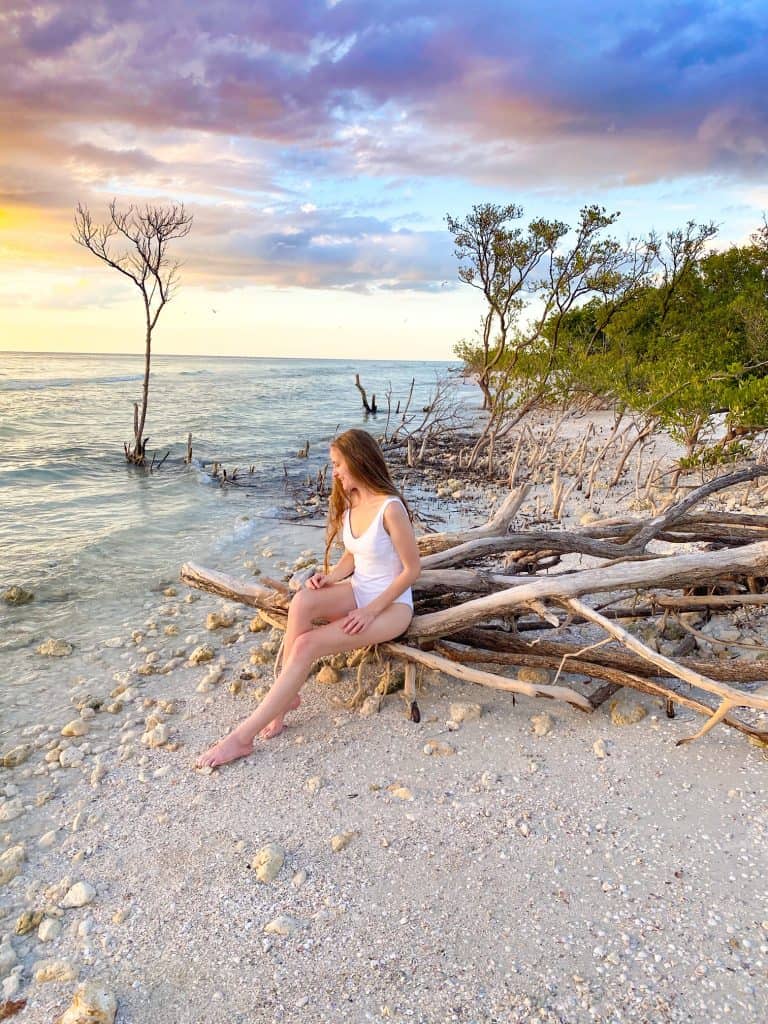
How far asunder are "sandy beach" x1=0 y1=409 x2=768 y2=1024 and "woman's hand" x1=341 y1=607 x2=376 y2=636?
2.32 ft

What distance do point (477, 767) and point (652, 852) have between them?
106 cm

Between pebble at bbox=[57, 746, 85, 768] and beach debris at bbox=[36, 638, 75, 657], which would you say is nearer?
pebble at bbox=[57, 746, 85, 768]

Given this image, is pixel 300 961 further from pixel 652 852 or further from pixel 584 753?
pixel 584 753

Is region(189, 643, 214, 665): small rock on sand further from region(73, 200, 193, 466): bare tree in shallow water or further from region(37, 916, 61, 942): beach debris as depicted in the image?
region(73, 200, 193, 466): bare tree in shallow water

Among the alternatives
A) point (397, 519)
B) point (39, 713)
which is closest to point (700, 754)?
point (397, 519)

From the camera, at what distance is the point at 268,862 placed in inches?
128

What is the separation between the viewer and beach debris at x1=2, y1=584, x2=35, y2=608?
7.64 meters

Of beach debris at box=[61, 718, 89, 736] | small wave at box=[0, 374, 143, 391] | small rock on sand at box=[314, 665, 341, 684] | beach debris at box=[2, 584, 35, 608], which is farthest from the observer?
small wave at box=[0, 374, 143, 391]

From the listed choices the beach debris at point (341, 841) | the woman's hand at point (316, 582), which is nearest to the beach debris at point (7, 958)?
the beach debris at point (341, 841)

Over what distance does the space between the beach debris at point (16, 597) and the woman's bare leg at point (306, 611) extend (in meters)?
4.66

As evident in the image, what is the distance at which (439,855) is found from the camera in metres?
3.29

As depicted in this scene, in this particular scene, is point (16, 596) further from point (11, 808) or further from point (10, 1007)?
point (10, 1007)

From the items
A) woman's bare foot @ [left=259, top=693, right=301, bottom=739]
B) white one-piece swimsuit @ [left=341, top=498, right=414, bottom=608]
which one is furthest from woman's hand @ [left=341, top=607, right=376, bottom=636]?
woman's bare foot @ [left=259, top=693, right=301, bottom=739]

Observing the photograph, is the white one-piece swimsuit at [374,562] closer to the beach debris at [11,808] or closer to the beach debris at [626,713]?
the beach debris at [626,713]
